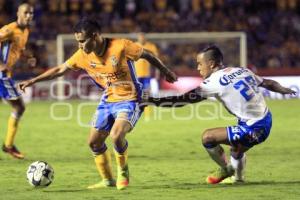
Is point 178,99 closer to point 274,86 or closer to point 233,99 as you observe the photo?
point 233,99

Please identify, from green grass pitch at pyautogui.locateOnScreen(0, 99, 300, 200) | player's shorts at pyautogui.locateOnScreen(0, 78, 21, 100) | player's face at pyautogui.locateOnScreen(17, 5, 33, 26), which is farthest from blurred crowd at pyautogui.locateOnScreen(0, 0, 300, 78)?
player's shorts at pyautogui.locateOnScreen(0, 78, 21, 100)

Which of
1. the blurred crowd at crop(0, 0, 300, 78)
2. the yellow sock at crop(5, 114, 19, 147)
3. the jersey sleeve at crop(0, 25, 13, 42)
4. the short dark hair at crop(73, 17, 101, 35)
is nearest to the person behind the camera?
the short dark hair at crop(73, 17, 101, 35)

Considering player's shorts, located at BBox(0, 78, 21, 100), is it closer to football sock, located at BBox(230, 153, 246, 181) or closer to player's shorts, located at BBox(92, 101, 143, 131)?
player's shorts, located at BBox(92, 101, 143, 131)

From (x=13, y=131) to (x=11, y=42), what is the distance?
1.43 m

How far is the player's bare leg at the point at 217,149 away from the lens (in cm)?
908

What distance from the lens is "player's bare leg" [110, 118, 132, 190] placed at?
349 inches

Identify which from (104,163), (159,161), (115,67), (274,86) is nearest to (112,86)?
(115,67)

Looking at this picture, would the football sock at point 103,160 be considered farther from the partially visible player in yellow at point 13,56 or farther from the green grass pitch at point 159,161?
the partially visible player in yellow at point 13,56

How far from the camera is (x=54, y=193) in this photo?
876cm

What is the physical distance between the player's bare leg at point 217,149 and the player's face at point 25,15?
4.39m

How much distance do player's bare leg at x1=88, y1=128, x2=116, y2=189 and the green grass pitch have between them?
302 millimetres

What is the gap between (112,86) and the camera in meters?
9.16

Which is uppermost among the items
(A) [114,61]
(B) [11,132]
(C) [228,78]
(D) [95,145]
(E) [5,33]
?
(E) [5,33]

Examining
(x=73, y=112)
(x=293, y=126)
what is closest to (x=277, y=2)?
(x=73, y=112)
